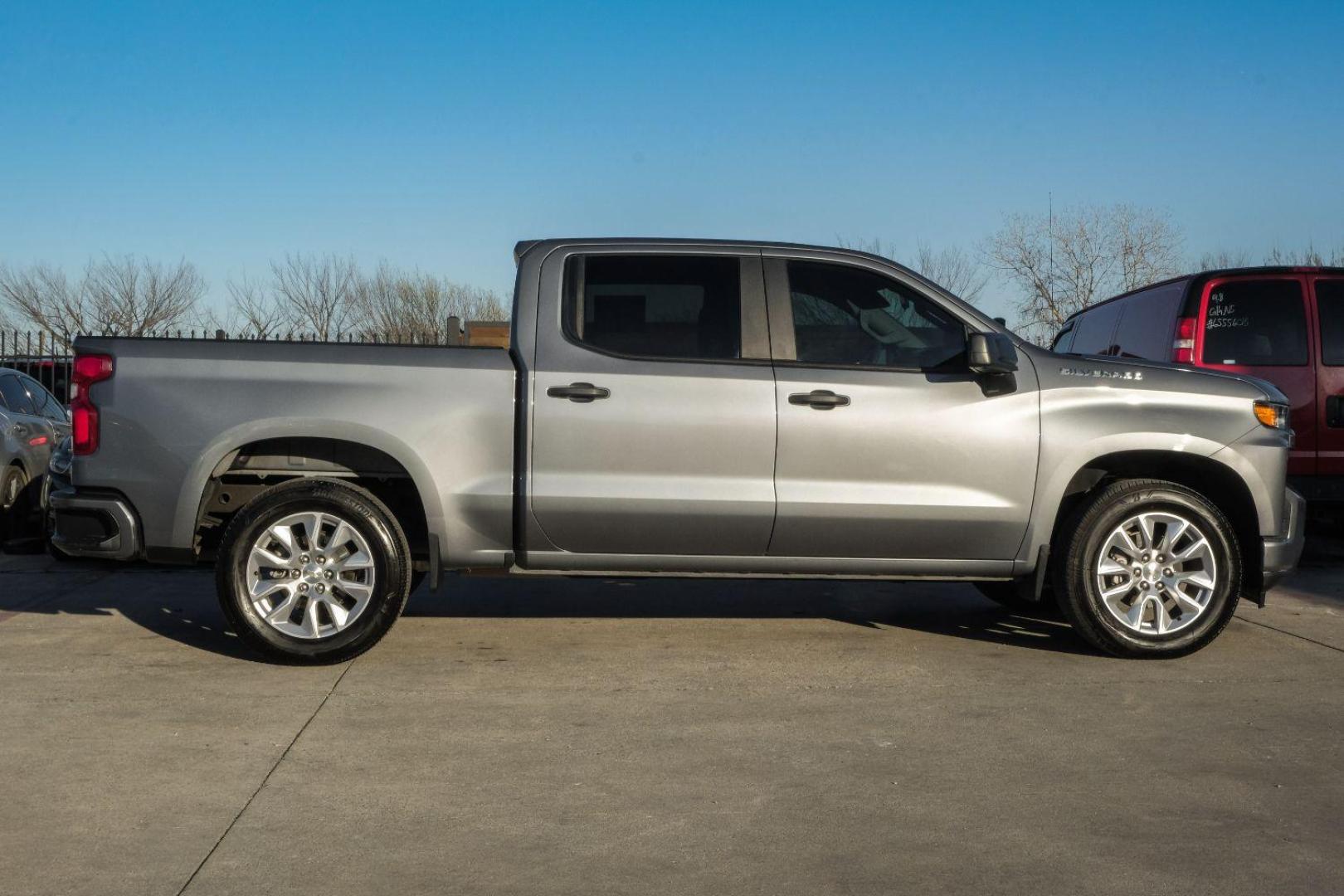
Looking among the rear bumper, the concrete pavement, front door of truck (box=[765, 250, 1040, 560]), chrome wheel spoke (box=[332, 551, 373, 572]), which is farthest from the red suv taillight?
front door of truck (box=[765, 250, 1040, 560])

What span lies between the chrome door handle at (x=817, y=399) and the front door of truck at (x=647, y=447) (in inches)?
4.9

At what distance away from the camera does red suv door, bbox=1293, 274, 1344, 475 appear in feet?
30.4

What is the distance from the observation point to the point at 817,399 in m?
6.32

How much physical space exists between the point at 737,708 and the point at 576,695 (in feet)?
2.31

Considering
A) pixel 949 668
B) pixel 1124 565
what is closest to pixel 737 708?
pixel 949 668

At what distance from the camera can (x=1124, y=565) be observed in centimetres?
652

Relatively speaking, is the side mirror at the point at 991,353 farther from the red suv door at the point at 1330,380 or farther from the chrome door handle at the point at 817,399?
the red suv door at the point at 1330,380

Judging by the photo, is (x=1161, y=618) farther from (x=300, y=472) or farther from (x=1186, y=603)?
(x=300, y=472)

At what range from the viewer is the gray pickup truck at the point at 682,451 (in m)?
6.21

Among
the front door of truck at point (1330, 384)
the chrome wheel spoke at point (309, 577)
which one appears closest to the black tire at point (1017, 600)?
the front door of truck at point (1330, 384)

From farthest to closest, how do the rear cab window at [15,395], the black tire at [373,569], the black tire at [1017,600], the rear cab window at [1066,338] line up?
the rear cab window at [1066,338], the rear cab window at [15,395], the black tire at [1017,600], the black tire at [373,569]

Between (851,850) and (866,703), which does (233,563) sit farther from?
(851,850)

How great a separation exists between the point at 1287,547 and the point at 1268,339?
126 inches

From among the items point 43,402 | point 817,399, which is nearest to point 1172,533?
point 817,399
